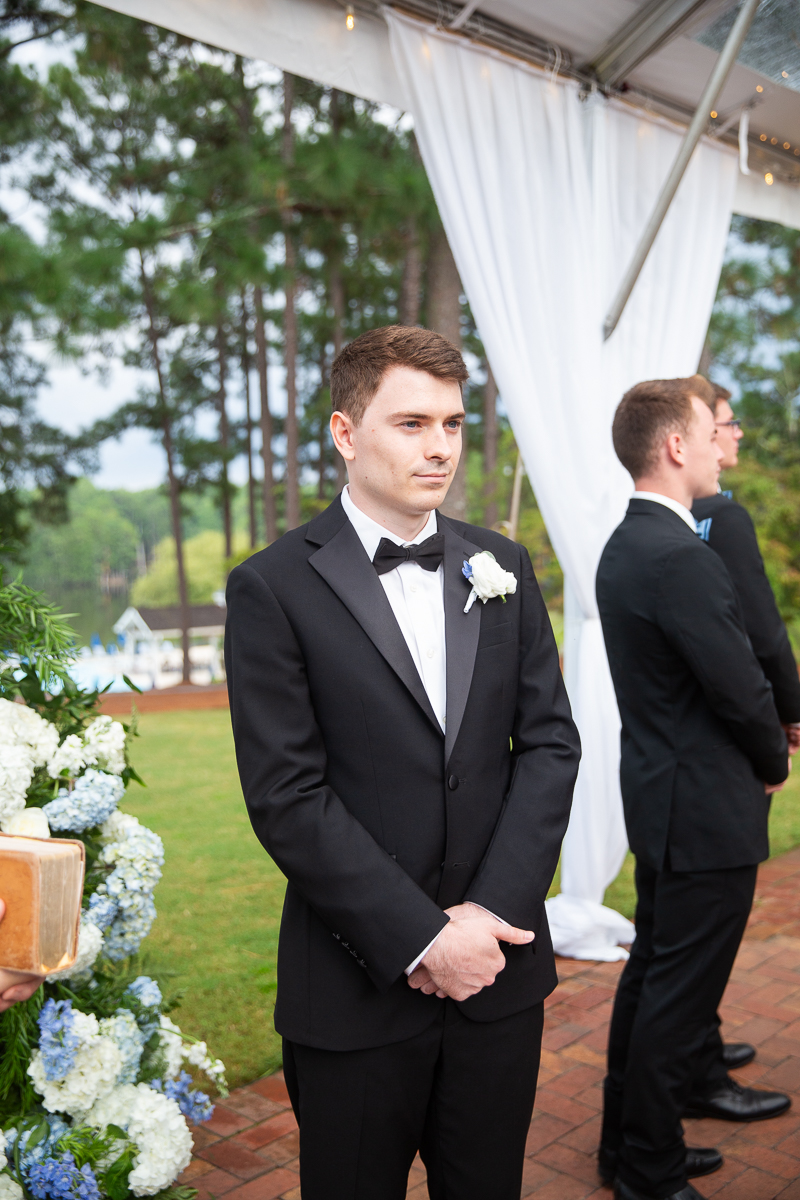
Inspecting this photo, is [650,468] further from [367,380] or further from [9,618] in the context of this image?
[9,618]

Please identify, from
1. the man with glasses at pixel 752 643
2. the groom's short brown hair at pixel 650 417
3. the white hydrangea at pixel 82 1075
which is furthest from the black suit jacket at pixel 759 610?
the white hydrangea at pixel 82 1075

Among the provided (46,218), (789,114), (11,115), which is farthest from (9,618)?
(11,115)

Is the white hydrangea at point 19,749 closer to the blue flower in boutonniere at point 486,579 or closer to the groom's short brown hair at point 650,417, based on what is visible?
the blue flower in boutonniere at point 486,579

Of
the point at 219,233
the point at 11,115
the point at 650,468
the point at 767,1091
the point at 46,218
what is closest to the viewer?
the point at 650,468

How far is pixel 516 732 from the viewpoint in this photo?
1854mm

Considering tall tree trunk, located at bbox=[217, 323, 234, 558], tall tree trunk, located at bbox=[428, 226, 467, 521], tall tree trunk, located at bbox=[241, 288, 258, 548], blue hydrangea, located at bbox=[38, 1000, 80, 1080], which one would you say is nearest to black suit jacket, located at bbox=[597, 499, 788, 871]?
blue hydrangea, located at bbox=[38, 1000, 80, 1080]

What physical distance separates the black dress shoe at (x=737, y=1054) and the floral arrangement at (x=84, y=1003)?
5.27 feet

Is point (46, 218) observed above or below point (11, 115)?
below

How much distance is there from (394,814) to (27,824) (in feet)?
2.97

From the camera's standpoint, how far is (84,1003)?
226 centimetres

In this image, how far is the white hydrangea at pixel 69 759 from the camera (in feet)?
7.38

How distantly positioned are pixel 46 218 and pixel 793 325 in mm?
13194

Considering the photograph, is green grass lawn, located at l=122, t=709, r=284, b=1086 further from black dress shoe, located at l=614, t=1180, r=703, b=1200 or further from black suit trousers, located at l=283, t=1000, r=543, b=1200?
black dress shoe, located at l=614, t=1180, r=703, b=1200

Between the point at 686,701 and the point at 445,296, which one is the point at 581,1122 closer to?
the point at 686,701
